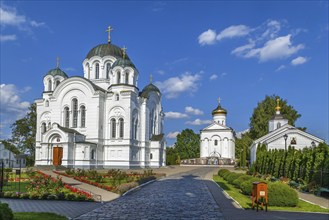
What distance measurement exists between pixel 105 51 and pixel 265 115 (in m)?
36.2

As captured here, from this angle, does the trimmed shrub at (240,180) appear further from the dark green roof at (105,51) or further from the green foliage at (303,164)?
the dark green roof at (105,51)

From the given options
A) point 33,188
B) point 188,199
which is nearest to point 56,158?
point 33,188

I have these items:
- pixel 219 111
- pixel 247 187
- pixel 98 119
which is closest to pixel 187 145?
pixel 219 111

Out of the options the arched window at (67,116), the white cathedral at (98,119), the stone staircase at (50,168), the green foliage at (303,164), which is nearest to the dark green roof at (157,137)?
the white cathedral at (98,119)

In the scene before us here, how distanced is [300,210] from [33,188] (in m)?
12.5

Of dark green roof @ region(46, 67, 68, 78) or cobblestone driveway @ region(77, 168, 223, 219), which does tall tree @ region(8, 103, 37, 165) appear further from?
cobblestone driveway @ region(77, 168, 223, 219)

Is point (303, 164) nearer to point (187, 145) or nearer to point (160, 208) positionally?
point (160, 208)

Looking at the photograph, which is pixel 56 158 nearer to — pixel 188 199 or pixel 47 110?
pixel 47 110

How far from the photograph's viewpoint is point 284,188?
48.9 ft

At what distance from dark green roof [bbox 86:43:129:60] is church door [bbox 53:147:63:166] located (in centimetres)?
1632

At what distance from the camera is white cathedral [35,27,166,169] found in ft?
141

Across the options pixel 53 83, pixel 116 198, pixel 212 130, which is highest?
pixel 53 83

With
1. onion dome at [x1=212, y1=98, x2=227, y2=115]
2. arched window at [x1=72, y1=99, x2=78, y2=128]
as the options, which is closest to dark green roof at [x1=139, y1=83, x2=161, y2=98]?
arched window at [x1=72, y1=99, x2=78, y2=128]

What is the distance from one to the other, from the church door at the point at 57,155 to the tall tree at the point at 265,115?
42461mm
